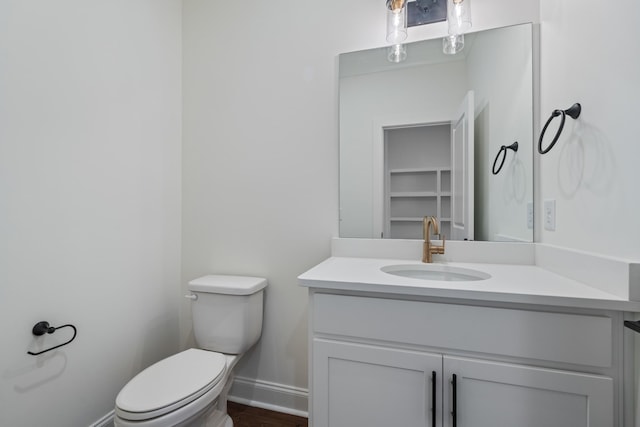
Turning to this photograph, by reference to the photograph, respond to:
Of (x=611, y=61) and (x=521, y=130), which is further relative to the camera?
(x=521, y=130)

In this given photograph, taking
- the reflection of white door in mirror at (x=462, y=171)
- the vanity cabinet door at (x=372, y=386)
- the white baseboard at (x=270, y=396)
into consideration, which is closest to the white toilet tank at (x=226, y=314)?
the white baseboard at (x=270, y=396)

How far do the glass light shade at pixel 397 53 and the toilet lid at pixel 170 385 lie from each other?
1688mm

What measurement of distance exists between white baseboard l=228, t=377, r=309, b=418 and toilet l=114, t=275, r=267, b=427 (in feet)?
0.82

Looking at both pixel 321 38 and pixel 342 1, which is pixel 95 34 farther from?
pixel 342 1

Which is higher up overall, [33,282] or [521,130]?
[521,130]

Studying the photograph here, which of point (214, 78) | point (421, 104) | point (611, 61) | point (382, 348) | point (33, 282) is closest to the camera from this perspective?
point (611, 61)

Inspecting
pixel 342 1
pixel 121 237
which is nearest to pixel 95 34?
pixel 121 237

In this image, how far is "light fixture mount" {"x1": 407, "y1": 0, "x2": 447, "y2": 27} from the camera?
54.7 inches

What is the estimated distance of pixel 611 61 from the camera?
2.71ft

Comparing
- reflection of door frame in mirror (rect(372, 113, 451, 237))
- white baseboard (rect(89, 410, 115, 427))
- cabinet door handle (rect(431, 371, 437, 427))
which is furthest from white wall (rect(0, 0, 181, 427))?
cabinet door handle (rect(431, 371, 437, 427))

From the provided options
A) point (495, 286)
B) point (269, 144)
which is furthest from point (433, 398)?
point (269, 144)

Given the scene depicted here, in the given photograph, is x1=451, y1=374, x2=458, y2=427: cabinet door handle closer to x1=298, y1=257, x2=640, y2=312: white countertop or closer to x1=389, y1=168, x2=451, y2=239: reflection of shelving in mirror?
x1=298, y1=257, x2=640, y2=312: white countertop

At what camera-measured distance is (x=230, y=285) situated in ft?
5.02

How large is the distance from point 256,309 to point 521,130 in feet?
5.20
